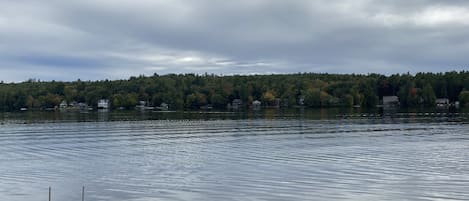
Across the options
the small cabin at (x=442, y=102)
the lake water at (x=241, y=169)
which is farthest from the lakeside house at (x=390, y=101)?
the lake water at (x=241, y=169)

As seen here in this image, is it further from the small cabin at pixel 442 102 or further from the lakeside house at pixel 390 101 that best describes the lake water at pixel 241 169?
the lakeside house at pixel 390 101

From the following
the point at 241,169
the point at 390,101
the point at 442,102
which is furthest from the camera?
the point at 390,101

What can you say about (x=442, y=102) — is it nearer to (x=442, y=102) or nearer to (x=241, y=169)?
(x=442, y=102)

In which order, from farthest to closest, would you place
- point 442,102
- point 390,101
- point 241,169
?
point 390,101 → point 442,102 → point 241,169

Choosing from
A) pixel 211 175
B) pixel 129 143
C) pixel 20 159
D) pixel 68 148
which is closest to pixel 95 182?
pixel 211 175

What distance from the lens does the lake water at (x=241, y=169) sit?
23188mm

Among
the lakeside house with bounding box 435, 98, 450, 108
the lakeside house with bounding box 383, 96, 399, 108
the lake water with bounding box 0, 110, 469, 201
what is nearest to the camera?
the lake water with bounding box 0, 110, 469, 201

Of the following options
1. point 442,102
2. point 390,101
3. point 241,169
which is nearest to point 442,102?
point 442,102

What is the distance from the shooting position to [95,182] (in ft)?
87.6

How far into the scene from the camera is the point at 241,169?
30234 mm

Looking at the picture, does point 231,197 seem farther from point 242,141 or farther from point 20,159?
point 242,141

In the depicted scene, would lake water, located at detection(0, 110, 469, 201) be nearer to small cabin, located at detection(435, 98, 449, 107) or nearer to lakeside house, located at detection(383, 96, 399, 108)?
small cabin, located at detection(435, 98, 449, 107)

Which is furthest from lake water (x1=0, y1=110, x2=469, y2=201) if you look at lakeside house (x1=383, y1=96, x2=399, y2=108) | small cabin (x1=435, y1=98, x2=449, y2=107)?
lakeside house (x1=383, y1=96, x2=399, y2=108)

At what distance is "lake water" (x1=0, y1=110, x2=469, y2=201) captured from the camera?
23.2 meters
